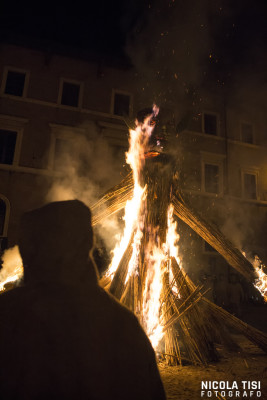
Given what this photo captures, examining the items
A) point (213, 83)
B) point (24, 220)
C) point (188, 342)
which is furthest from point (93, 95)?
point (24, 220)

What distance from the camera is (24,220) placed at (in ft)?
4.09

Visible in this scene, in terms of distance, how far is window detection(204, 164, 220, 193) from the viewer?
15.2 metres

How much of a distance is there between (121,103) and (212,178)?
6.38m

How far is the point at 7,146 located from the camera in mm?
12594

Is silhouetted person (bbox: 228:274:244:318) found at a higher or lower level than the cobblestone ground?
higher

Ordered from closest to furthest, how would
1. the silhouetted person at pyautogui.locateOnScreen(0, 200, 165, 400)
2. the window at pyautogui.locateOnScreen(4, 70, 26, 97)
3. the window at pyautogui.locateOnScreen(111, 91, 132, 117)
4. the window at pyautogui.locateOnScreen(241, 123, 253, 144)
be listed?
1. the silhouetted person at pyautogui.locateOnScreen(0, 200, 165, 400)
2. the window at pyautogui.locateOnScreen(4, 70, 26, 97)
3. the window at pyautogui.locateOnScreen(111, 91, 132, 117)
4. the window at pyautogui.locateOnScreen(241, 123, 253, 144)

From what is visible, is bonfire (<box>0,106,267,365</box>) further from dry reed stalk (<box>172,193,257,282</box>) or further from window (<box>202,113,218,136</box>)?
window (<box>202,113,218,136</box>)

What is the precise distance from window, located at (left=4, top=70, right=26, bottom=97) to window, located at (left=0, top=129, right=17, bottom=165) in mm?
1995

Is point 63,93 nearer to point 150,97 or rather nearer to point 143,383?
point 150,97

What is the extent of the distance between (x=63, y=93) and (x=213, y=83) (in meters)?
7.98

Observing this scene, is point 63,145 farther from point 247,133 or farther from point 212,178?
point 247,133

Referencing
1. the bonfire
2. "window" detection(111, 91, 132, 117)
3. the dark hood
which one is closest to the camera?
the dark hood

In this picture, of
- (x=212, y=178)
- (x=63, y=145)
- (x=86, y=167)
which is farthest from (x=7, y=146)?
(x=212, y=178)

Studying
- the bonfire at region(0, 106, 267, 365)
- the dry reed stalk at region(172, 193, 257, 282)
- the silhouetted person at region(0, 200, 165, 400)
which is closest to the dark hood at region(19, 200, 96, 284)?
the silhouetted person at region(0, 200, 165, 400)
